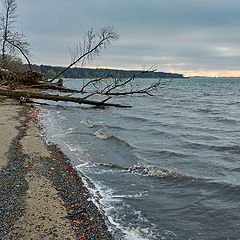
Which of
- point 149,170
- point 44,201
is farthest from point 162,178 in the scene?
point 44,201

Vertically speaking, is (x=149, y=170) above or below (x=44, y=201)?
below

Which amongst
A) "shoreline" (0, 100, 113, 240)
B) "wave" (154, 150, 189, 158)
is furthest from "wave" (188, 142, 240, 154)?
"shoreline" (0, 100, 113, 240)

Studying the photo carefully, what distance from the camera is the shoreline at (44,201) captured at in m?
3.78

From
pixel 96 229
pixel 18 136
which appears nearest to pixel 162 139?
pixel 18 136

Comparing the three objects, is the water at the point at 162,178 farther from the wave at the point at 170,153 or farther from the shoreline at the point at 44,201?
the shoreline at the point at 44,201

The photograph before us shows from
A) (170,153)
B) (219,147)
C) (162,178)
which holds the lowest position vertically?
(162,178)

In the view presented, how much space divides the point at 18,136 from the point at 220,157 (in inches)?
311

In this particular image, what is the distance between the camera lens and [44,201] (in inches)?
182

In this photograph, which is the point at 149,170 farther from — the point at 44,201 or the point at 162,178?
the point at 44,201

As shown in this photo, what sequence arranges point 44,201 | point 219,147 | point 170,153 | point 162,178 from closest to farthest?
point 44,201 < point 162,178 < point 170,153 < point 219,147

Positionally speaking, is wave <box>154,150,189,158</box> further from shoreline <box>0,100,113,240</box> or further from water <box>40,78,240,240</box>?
shoreline <box>0,100,113,240</box>

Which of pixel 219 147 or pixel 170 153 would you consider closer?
pixel 170 153

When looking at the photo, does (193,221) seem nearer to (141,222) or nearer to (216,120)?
(141,222)

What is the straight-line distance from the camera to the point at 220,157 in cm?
895
